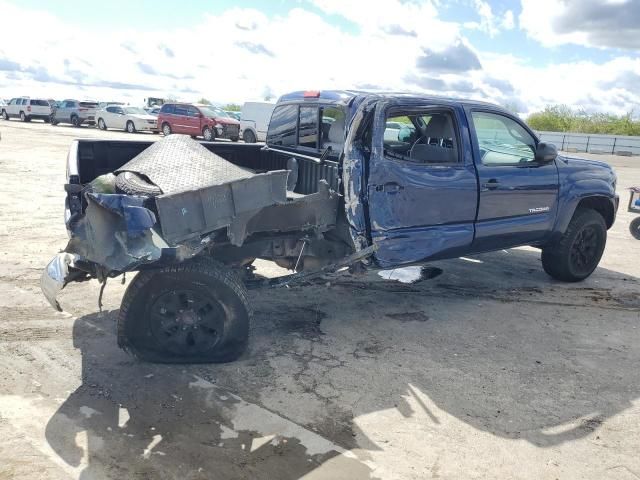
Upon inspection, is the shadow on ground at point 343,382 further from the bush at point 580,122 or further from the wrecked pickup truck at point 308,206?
the bush at point 580,122

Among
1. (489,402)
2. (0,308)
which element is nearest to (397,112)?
(489,402)

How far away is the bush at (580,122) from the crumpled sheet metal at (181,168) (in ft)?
168

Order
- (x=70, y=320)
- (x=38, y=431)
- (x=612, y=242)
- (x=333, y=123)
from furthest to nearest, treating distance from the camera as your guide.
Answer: (x=612, y=242)
(x=333, y=123)
(x=70, y=320)
(x=38, y=431)

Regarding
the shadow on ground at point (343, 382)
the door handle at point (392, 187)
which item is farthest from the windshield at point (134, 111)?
the door handle at point (392, 187)

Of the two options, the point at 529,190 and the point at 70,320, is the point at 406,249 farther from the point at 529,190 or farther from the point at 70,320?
the point at 70,320

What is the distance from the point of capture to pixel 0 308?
490cm

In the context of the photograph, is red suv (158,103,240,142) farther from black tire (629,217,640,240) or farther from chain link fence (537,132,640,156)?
chain link fence (537,132,640,156)

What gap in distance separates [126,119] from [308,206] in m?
28.1

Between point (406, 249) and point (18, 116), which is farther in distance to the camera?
point (18, 116)

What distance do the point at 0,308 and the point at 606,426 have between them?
474cm

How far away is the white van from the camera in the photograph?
25.7 meters

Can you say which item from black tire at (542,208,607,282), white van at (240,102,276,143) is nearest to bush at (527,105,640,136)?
white van at (240,102,276,143)

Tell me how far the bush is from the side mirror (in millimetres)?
48911

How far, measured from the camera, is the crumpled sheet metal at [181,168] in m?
3.79
